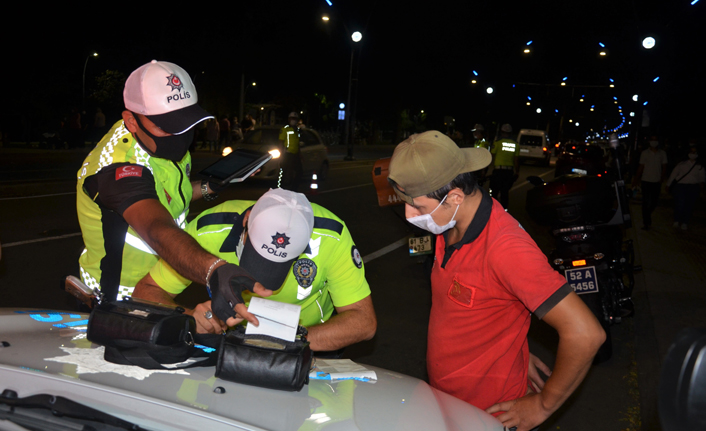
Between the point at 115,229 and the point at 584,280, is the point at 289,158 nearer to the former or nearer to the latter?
the point at 584,280

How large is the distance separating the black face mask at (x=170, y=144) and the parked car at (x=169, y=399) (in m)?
0.86

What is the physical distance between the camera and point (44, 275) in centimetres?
645

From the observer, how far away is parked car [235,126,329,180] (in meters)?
16.6

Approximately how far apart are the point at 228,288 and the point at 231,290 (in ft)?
0.04

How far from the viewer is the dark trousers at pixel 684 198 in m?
12.1

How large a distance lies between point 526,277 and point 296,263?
107cm

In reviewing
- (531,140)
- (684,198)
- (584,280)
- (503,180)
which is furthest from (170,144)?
(531,140)

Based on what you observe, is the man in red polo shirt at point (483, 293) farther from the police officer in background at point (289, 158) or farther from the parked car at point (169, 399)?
the police officer in background at point (289, 158)

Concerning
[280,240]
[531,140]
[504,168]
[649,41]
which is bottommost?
[504,168]

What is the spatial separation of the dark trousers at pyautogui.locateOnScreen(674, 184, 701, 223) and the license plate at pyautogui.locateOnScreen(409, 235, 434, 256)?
28.0ft

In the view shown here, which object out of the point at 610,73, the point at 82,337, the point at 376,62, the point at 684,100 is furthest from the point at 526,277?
the point at 610,73

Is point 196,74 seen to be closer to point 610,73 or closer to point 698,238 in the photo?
point 698,238

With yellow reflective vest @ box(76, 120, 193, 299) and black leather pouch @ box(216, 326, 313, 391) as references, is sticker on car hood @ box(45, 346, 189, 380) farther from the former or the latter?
yellow reflective vest @ box(76, 120, 193, 299)

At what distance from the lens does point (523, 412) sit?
2217 mm
